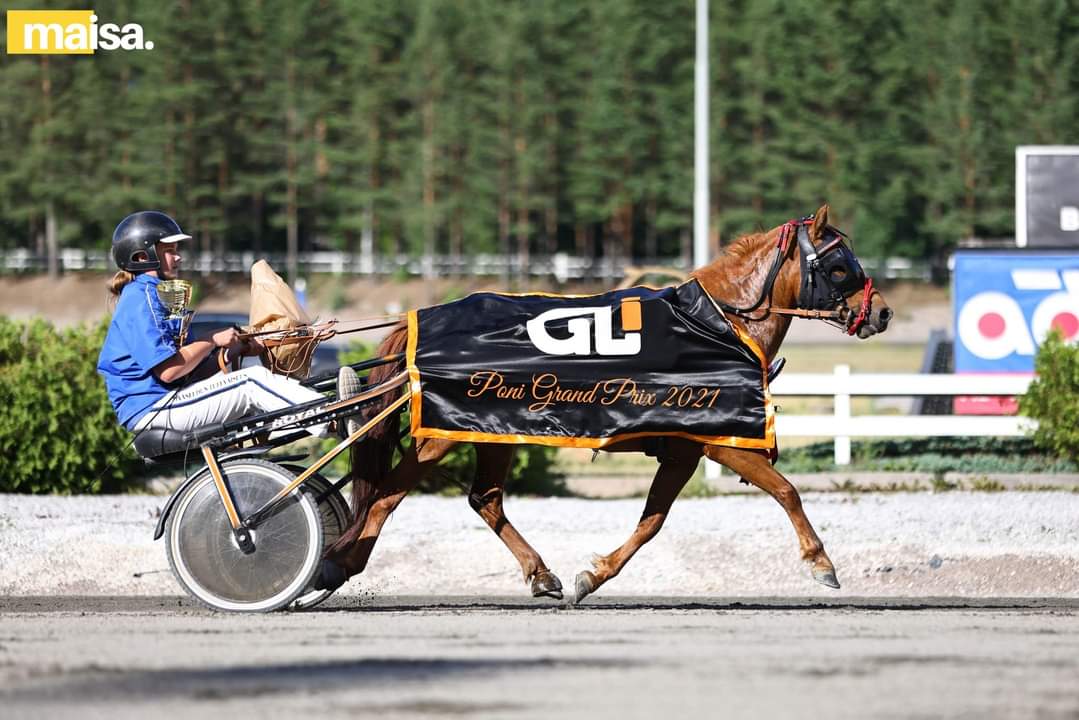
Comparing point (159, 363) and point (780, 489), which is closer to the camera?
point (159, 363)

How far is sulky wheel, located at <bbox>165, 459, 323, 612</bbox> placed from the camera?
772 centimetres

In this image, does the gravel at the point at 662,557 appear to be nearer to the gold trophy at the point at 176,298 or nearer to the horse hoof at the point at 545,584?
the horse hoof at the point at 545,584

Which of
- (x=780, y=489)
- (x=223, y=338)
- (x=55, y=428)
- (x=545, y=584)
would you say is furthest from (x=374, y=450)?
(x=55, y=428)

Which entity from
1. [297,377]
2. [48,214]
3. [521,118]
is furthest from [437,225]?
[297,377]

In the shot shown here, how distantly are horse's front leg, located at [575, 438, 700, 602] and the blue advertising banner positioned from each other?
9.54m

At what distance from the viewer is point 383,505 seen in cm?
811

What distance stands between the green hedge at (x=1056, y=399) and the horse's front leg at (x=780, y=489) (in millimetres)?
6954

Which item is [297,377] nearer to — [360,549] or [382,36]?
[360,549]

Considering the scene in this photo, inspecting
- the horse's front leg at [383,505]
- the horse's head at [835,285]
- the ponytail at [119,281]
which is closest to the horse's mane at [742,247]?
the horse's head at [835,285]

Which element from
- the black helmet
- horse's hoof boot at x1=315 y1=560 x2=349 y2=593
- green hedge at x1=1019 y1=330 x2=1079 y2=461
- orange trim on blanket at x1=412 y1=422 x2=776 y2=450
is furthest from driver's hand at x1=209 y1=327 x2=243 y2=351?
green hedge at x1=1019 y1=330 x2=1079 y2=461

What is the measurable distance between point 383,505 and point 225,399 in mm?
998

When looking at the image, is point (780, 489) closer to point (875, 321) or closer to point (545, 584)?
point (875, 321)

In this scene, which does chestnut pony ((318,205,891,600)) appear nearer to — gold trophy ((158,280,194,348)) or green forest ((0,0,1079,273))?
gold trophy ((158,280,194,348))

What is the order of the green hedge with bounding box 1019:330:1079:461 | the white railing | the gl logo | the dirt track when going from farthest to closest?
the white railing
the green hedge with bounding box 1019:330:1079:461
the gl logo
the dirt track
